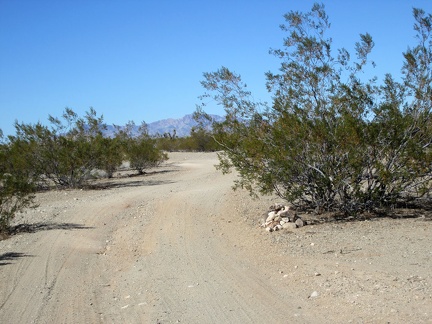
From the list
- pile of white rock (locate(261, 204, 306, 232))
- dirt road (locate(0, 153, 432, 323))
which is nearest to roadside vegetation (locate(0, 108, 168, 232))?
dirt road (locate(0, 153, 432, 323))

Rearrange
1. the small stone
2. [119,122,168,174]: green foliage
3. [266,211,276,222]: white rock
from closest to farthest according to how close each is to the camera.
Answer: the small stone < [266,211,276,222]: white rock < [119,122,168,174]: green foliage

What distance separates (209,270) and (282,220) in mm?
3452

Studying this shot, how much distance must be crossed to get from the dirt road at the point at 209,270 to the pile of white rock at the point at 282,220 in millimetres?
277

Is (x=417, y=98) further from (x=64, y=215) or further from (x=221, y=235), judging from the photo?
(x=64, y=215)

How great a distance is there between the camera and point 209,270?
8.98 metres

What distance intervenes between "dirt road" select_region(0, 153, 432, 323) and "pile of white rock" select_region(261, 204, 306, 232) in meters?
0.28

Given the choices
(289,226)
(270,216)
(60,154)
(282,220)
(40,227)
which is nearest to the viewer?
(289,226)

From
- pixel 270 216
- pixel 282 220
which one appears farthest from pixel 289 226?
pixel 270 216

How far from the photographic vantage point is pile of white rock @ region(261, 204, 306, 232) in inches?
463

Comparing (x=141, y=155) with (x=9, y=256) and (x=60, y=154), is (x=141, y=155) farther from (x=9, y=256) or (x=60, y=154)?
(x=9, y=256)

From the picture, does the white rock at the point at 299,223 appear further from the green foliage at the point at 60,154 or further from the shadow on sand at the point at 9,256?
the green foliage at the point at 60,154

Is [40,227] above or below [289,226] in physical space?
above

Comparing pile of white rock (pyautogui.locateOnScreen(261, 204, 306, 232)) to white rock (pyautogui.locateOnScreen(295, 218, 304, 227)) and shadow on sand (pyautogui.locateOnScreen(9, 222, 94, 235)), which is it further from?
shadow on sand (pyautogui.locateOnScreen(9, 222, 94, 235))

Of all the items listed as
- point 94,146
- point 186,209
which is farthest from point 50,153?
point 186,209
